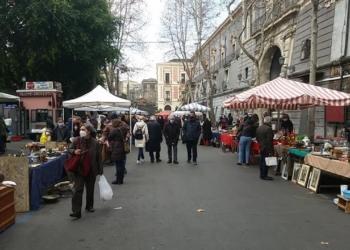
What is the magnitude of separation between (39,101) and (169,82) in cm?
6600

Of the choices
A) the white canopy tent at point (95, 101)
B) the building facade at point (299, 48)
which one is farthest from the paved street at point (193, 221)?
the building facade at point (299, 48)

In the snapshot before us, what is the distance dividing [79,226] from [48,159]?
295 centimetres

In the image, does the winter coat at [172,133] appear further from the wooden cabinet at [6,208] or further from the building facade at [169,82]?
the building facade at [169,82]

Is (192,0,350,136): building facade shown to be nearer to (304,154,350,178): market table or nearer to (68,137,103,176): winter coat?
(304,154,350,178): market table

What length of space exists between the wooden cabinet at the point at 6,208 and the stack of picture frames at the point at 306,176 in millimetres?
6155

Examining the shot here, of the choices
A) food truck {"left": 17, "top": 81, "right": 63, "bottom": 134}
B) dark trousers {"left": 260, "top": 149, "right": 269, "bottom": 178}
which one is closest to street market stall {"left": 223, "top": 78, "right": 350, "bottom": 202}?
dark trousers {"left": 260, "top": 149, "right": 269, "bottom": 178}

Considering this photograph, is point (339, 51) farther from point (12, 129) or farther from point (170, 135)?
point (12, 129)

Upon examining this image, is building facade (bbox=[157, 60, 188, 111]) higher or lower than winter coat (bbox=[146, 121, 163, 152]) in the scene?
higher

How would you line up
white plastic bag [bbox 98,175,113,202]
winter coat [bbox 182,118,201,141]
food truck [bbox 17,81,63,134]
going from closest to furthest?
white plastic bag [bbox 98,175,113,202] → winter coat [bbox 182,118,201,141] → food truck [bbox 17,81,63,134]

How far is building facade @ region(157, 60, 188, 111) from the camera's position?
88.8m

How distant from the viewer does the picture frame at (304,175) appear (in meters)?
8.72

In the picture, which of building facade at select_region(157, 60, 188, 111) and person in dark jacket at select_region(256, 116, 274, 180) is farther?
building facade at select_region(157, 60, 188, 111)

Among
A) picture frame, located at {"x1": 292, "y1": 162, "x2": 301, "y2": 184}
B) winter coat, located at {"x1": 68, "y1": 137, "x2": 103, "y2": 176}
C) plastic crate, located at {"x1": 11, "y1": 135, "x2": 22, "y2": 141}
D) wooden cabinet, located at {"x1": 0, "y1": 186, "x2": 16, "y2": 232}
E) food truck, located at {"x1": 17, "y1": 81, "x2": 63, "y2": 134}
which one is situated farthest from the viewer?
food truck, located at {"x1": 17, "y1": 81, "x2": 63, "y2": 134}

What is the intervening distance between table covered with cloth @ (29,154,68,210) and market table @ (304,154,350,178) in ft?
19.3
